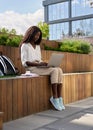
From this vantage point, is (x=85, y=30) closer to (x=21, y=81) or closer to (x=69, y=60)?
(x=69, y=60)

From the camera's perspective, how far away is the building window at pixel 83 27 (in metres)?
30.0

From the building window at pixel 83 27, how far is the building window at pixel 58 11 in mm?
2035

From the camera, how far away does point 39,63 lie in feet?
15.8

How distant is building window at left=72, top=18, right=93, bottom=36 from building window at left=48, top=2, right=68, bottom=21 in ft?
6.68

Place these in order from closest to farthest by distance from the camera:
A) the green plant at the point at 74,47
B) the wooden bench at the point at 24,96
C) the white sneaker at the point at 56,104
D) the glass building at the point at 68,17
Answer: the wooden bench at the point at 24,96
the white sneaker at the point at 56,104
the green plant at the point at 74,47
the glass building at the point at 68,17

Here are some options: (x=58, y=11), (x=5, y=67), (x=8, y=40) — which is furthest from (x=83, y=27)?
(x=5, y=67)

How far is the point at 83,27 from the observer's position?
3162 cm

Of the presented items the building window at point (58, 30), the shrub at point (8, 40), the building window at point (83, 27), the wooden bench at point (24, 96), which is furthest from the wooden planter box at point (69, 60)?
the building window at point (58, 30)

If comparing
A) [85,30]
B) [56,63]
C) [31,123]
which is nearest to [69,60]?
[56,63]

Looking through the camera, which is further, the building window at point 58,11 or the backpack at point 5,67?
the building window at point 58,11

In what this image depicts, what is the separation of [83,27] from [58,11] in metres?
5.25

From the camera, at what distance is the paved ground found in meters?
3.68

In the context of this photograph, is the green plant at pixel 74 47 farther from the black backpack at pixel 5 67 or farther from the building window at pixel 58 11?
the building window at pixel 58 11

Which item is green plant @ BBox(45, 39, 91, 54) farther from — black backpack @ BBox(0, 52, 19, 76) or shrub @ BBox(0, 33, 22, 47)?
black backpack @ BBox(0, 52, 19, 76)
